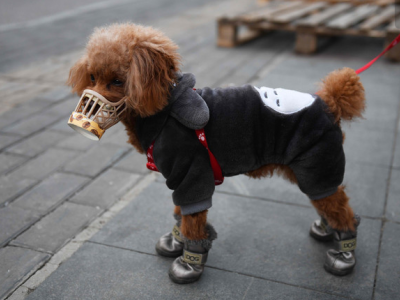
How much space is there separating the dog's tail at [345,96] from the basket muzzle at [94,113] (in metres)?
1.21

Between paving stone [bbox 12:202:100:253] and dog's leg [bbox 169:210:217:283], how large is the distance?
34.5 inches

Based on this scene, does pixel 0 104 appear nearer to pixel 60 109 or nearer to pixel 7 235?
pixel 60 109

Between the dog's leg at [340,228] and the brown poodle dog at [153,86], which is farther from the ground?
the brown poodle dog at [153,86]

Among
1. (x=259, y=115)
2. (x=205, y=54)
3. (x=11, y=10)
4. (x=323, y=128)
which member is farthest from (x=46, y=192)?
(x=11, y=10)

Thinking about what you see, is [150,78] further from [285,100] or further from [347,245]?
[347,245]

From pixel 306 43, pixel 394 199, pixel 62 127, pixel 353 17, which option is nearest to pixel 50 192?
pixel 62 127

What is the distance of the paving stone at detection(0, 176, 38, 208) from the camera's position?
3400 mm

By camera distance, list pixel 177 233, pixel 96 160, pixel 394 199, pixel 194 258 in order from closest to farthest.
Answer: pixel 194 258 → pixel 177 233 → pixel 394 199 → pixel 96 160

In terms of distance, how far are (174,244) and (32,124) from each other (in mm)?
2765

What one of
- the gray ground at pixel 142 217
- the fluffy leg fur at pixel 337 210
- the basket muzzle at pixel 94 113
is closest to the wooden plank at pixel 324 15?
the gray ground at pixel 142 217

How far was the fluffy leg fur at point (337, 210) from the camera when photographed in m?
2.55

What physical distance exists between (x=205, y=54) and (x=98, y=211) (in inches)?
185

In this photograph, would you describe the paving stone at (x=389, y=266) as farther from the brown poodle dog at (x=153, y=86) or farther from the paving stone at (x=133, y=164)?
the paving stone at (x=133, y=164)

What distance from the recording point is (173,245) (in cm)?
282
